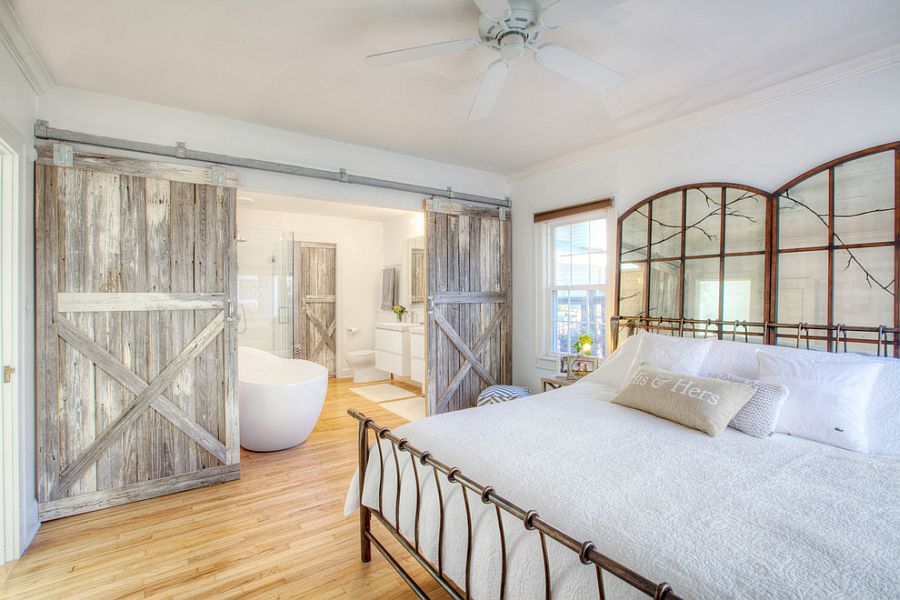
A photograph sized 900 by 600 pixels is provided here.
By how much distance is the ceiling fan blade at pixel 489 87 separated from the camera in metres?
1.98

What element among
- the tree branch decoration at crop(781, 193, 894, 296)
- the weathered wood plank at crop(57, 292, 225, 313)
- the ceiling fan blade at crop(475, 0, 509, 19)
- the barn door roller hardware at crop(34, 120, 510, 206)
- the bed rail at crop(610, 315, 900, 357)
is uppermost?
the ceiling fan blade at crop(475, 0, 509, 19)

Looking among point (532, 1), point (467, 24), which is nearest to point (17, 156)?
point (467, 24)

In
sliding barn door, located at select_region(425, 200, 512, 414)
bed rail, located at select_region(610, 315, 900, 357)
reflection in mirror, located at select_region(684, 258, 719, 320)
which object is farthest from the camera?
sliding barn door, located at select_region(425, 200, 512, 414)

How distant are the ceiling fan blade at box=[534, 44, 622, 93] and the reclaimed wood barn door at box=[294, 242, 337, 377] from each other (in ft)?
15.8

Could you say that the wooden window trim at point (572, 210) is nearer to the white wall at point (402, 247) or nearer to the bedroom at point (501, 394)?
the bedroom at point (501, 394)

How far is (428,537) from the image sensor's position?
156 cm

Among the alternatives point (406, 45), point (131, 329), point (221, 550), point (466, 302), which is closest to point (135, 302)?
point (131, 329)

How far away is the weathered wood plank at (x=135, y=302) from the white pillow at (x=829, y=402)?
3.41 metres

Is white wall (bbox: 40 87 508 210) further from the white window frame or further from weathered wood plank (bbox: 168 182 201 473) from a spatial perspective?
the white window frame

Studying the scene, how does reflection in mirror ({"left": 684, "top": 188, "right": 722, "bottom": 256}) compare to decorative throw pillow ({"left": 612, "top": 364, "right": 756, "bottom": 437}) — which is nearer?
decorative throw pillow ({"left": 612, "top": 364, "right": 756, "bottom": 437})

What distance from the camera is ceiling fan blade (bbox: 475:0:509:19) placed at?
1.58 meters

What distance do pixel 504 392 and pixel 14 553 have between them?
323 cm

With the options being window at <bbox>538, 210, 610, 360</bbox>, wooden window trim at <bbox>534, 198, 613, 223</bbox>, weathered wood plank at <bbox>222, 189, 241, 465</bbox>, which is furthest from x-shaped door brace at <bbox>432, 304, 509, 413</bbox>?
weathered wood plank at <bbox>222, 189, 241, 465</bbox>

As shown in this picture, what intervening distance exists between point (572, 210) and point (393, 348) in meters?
2.94
